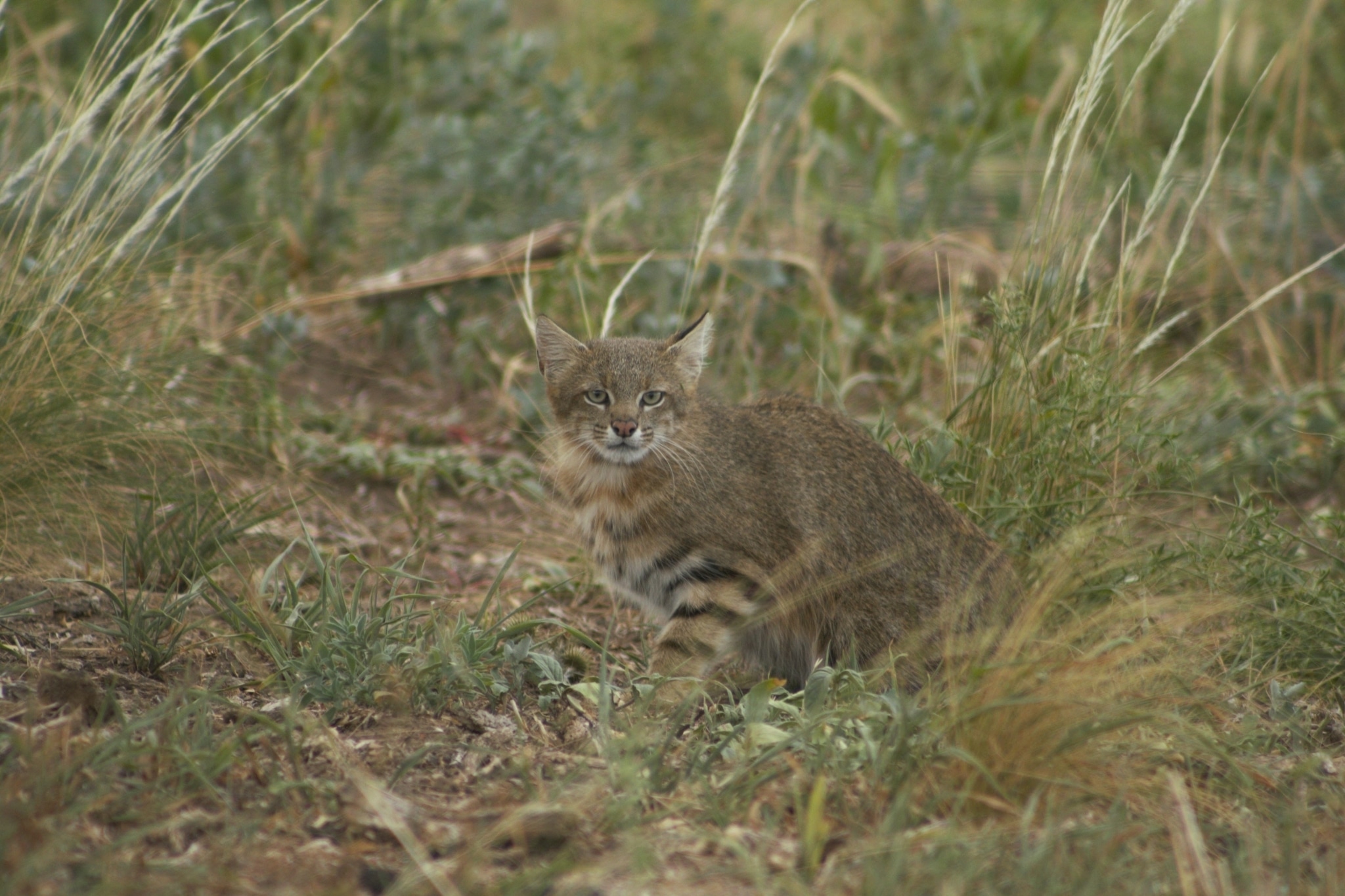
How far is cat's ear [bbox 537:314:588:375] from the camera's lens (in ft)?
14.9

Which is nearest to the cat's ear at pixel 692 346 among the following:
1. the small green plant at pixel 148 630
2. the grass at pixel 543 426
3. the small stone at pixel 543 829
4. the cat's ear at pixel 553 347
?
the cat's ear at pixel 553 347

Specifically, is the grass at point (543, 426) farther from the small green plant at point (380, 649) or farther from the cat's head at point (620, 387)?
the cat's head at point (620, 387)

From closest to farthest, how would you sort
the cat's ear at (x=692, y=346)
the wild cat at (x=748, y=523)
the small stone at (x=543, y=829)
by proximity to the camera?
1. the small stone at (x=543, y=829)
2. the wild cat at (x=748, y=523)
3. the cat's ear at (x=692, y=346)

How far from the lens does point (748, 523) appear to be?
167 inches

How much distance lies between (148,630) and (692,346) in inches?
80.8

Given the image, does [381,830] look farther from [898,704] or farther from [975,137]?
[975,137]

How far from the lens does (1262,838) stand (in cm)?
297

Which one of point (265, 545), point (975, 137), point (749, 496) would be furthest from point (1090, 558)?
point (975, 137)

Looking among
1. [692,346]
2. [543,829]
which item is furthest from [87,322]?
[543,829]

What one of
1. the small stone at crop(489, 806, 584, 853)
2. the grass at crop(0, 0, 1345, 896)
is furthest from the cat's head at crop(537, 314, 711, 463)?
the small stone at crop(489, 806, 584, 853)

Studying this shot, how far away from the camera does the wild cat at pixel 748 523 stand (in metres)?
4.08

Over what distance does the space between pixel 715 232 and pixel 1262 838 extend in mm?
4410

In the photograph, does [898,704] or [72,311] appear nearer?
[898,704]

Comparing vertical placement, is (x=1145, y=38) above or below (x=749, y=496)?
above
